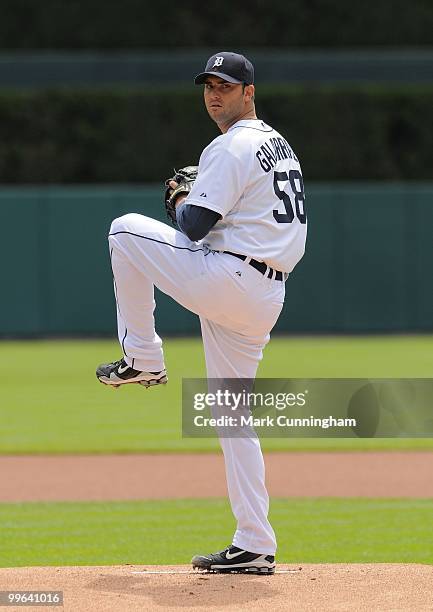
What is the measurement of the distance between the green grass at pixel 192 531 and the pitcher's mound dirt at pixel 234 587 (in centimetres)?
75

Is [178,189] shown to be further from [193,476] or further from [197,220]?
[193,476]

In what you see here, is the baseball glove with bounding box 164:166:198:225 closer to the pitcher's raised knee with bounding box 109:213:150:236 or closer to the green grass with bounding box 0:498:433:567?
the pitcher's raised knee with bounding box 109:213:150:236

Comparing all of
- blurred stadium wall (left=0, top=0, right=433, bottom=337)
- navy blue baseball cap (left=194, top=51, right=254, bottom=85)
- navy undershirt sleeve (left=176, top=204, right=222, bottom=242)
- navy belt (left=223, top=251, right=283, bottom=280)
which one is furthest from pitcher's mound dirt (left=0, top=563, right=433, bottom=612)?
blurred stadium wall (left=0, top=0, right=433, bottom=337)

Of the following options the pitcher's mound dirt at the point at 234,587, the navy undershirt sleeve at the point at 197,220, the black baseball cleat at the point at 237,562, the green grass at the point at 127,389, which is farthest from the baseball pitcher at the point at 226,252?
the green grass at the point at 127,389

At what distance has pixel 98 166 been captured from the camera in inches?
906

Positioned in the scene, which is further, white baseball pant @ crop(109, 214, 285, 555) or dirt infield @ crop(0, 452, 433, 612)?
white baseball pant @ crop(109, 214, 285, 555)

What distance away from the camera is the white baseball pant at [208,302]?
4.60 meters

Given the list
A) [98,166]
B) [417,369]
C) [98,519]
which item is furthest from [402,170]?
[98,519]

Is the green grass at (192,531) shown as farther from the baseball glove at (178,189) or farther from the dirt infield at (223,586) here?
the baseball glove at (178,189)

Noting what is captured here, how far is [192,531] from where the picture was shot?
257 inches

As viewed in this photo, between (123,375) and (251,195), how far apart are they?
79cm

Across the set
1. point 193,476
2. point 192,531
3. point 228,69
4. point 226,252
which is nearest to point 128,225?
point 226,252

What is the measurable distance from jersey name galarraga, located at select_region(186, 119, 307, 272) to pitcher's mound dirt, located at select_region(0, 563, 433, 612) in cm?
117

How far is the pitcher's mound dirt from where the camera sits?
14.6ft
